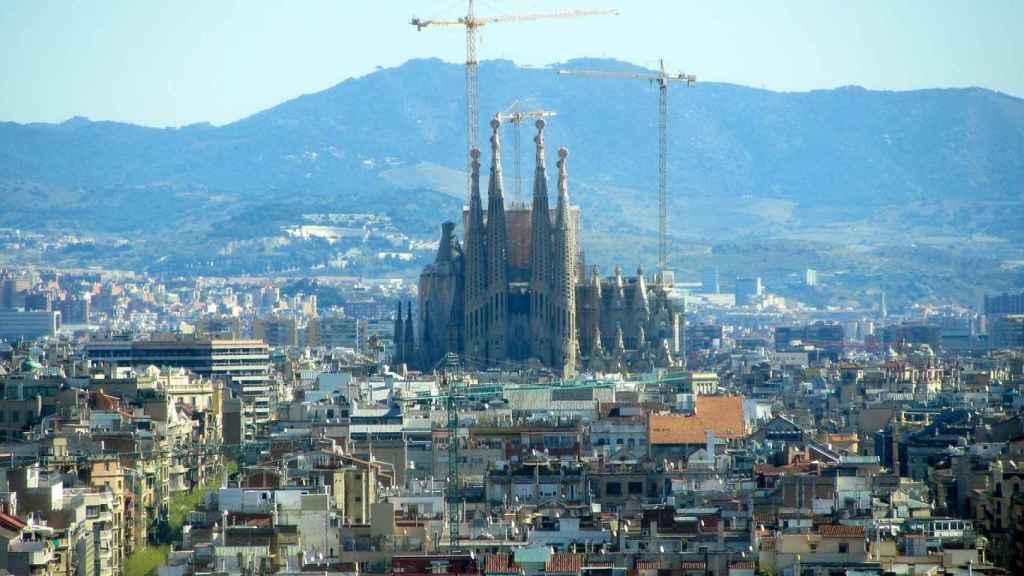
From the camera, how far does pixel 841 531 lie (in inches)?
2319

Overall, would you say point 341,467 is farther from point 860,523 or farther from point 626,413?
point 626,413

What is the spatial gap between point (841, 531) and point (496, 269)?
11923 cm

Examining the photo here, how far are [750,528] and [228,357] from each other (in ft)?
337

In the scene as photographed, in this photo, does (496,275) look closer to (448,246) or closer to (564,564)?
(448,246)

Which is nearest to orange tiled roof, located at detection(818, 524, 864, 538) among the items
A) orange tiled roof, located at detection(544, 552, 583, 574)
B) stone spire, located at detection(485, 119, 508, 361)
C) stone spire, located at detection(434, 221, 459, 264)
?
orange tiled roof, located at detection(544, 552, 583, 574)

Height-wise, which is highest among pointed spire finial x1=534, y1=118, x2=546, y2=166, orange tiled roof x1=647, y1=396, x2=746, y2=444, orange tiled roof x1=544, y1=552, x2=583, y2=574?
pointed spire finial x1=534, y1=118, x2=546, y2=166

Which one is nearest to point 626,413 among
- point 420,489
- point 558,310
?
point 420,489

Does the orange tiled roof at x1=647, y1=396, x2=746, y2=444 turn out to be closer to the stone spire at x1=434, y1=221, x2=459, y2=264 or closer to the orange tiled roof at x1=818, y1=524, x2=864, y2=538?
the orange tiled roof at x1=818, y1=524, x2=864, y2=538

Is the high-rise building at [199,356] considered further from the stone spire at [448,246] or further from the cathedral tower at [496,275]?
the stone spire at [448,246]

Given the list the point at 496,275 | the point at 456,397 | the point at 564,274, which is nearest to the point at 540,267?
the point at 564,274

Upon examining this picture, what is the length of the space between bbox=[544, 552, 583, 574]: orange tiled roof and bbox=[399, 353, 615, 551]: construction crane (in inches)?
116

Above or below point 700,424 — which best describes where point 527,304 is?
above

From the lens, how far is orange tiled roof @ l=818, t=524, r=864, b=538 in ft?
192

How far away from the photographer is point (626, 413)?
109375 millimetres
